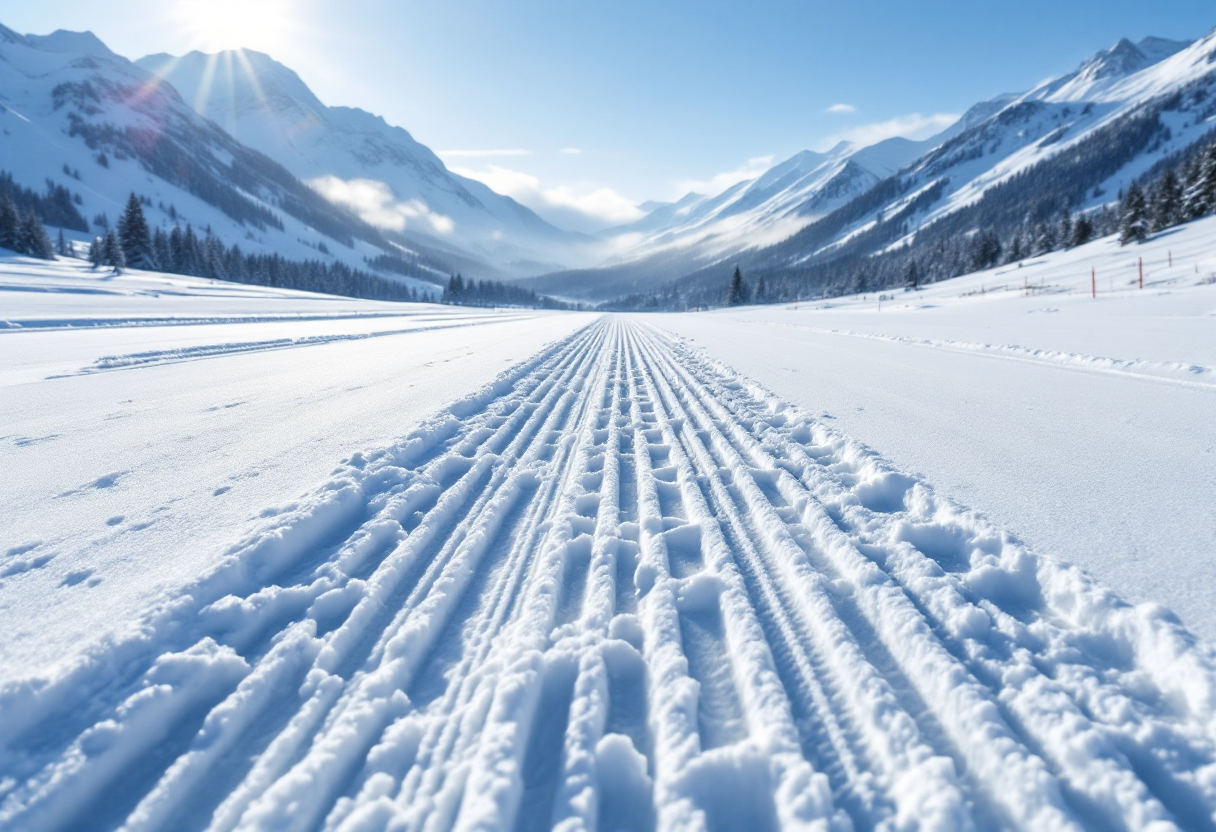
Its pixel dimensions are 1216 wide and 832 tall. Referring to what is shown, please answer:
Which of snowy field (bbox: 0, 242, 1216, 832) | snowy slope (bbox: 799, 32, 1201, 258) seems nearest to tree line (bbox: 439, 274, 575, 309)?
snowy field (bbox: 0, 242, 1216, 832)

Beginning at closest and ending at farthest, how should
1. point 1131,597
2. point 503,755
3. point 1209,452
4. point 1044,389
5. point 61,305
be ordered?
point 503,755 < point 1131,597 < point 1209,452 < point 1044,389 < point 61,305

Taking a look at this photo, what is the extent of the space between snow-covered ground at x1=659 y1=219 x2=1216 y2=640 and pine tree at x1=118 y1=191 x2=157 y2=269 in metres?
57.8

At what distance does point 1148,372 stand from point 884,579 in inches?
259

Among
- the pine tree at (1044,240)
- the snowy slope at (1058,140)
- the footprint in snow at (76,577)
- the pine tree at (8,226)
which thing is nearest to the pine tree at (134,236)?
the pine tree at (8,226)

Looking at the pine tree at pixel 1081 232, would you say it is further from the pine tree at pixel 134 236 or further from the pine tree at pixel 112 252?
the pine tree at pixel 112 252

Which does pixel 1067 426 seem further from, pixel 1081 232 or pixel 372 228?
pixel 372 228

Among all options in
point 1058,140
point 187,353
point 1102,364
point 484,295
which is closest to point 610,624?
point 1102,364

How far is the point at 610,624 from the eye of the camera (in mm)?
2059

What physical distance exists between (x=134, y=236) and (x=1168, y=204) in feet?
285

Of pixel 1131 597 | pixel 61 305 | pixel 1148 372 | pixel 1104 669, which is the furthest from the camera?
pixel 61 305

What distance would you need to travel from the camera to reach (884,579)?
2262 millimetres

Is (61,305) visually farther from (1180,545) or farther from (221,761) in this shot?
(1180,545)

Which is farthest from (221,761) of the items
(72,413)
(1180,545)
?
(72,413)

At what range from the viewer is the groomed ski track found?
4.46 ft
